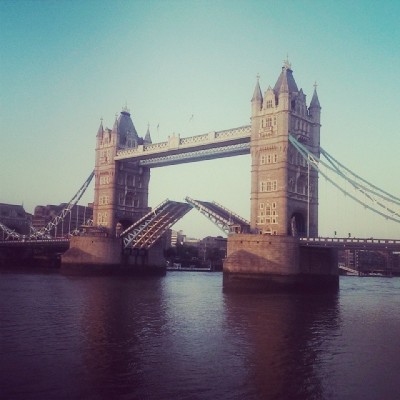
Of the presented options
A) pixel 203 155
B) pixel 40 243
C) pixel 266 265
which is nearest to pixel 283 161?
pixel 266 265

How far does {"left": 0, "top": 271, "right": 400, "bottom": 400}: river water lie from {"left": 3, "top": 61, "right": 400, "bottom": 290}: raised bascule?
51.3 ft

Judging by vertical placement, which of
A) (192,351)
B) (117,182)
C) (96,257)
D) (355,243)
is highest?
(117,182)

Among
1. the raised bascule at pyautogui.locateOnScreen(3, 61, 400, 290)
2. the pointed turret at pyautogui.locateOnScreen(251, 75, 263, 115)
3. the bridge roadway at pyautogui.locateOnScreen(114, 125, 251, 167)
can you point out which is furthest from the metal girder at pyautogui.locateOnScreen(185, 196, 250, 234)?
the pointed turret at pyautogui.locateOnScreen(251, 75, 263, 115)

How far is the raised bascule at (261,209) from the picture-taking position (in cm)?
5278

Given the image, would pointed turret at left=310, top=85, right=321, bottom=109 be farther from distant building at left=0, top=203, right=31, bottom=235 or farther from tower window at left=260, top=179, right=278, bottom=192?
distant building at left=0, top=203, right=31, bottom=235

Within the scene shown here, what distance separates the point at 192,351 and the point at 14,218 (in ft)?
391

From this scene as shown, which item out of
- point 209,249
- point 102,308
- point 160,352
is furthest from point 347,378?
point 209,249

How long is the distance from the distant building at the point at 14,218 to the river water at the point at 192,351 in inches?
3817

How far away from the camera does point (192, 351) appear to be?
20641 mm

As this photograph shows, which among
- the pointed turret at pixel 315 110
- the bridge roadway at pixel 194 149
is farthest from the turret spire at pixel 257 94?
the pointed turret at pixel 315 110

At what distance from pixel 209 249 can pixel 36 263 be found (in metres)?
73.0

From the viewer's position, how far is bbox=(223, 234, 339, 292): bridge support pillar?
52.0 metres

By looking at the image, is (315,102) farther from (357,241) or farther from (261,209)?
(357,241)

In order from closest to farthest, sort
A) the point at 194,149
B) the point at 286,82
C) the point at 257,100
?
the point at 286,82, the point at 257,100, the point at 194,149
